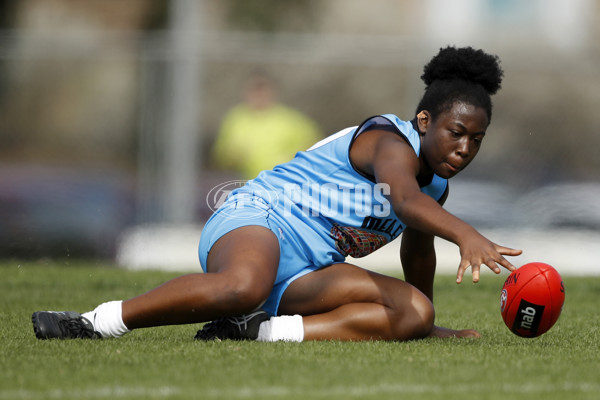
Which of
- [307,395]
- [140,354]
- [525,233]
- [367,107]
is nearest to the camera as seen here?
[307,395]

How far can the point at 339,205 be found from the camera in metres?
4.79

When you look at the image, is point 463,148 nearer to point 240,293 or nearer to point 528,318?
point 528,318

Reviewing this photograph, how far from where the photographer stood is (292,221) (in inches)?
189

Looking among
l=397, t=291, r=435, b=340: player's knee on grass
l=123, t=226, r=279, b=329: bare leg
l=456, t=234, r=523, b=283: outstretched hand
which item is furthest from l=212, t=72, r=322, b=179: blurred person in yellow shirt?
l=456, t=234, r=523, b=283: outstretched hand

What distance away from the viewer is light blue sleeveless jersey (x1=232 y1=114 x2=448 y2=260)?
4.73 m

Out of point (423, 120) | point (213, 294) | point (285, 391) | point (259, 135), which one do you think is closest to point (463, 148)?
point (423, 120)

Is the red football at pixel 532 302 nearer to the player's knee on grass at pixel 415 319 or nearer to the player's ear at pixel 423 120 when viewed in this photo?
the player's knee on grass at pixel 415 319

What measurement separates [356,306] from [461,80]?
126cm

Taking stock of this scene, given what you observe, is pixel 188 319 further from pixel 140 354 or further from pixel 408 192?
pixel 408 192

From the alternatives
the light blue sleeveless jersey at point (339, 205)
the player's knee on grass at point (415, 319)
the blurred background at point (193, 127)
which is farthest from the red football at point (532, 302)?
the blurred background at point (193, 127)

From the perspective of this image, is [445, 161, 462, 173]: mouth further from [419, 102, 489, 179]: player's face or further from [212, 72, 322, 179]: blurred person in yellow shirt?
[212, 72, 322, 179]: blurred person in yellow shirt

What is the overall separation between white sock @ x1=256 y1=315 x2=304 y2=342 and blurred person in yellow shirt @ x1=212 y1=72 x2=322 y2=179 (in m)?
6.61

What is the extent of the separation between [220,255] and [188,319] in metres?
0.37

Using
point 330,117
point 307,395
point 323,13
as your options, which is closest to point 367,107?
point 330,117
